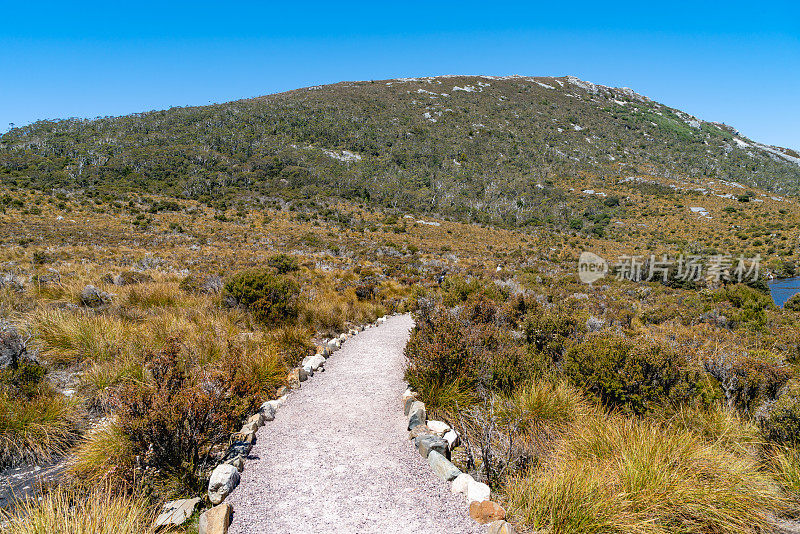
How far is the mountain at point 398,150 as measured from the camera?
196 feet

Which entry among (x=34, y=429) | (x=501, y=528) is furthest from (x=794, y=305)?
(x=34, y=429)

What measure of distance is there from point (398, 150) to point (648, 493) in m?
80.5

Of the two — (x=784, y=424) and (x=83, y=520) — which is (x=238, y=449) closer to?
(x=83, y=520)

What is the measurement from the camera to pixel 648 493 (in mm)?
3510

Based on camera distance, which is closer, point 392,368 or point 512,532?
point 512,532

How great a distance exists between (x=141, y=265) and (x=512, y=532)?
1966cm

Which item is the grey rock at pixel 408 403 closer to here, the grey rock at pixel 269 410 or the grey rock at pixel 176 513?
the grey rock at pixel 269 410

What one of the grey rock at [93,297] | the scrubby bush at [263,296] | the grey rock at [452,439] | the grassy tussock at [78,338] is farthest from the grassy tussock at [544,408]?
the grey rock at [93,297]

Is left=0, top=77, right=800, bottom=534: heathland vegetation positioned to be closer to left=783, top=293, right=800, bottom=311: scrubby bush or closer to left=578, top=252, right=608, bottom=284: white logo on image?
left=578, top=252, right=608, bottom=284: white logo on image

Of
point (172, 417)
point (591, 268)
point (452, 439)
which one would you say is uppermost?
point (172, 417)

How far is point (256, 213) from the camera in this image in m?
45.8

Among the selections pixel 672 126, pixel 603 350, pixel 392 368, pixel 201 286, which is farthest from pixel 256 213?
pixel 672 126

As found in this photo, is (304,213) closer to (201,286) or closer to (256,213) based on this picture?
(256,213)

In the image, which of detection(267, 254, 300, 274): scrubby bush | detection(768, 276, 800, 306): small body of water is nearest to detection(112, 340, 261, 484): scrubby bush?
detection(267, 254, 300, 274): scrubby bush
